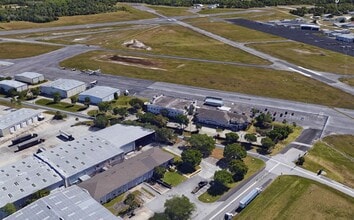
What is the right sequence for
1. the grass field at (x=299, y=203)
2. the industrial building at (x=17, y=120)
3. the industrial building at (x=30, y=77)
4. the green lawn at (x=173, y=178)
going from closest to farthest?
the grass field at (x=299, y=203) → the green lawn at (x=173, y=178) → the industrial building at (x=17, y=120) → the industrial building at (x=30, y=77)

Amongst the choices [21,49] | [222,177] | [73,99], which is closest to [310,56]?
[73,99]

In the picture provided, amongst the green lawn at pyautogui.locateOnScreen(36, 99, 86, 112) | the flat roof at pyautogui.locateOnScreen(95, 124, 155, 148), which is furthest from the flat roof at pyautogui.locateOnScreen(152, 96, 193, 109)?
the green lawn at pyautogui.locateOnScreen(36, 99, 86, 112)

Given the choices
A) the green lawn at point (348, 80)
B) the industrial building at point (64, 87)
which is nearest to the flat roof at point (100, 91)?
the industrial building at point (64, 87)

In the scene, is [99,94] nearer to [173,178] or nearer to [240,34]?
[173,178]

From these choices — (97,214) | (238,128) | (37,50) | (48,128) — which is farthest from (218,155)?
(37,50)

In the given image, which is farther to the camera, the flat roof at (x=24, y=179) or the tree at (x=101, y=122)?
the tree at (x=101, y=122)

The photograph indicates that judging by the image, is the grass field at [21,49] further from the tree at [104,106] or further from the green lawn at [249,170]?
the green lawn at [249,170]
